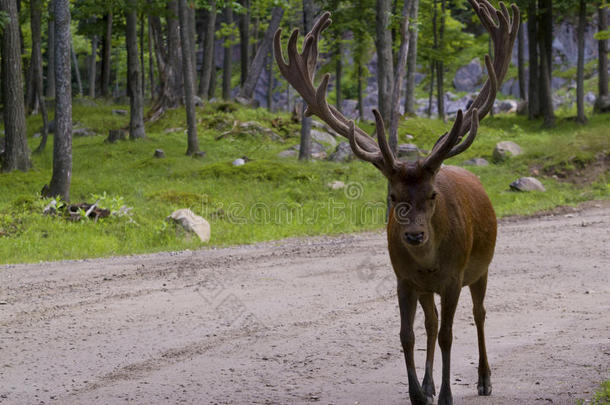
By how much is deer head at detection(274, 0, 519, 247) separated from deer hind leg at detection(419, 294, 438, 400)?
1001 millimetres

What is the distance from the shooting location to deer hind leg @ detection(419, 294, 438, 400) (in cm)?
614

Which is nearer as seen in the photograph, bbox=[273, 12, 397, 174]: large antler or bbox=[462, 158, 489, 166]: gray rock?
bbox=[273, 12, 397, 174]: large antler

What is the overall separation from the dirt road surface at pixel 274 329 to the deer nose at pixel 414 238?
1.52 metres

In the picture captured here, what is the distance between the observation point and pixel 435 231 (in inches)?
223

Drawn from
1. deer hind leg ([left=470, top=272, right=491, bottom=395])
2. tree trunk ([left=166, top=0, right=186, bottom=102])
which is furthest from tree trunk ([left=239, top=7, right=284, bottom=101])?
deer hind leg ([left=470, top=272, right=491, bottom=395])

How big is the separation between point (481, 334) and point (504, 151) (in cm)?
1862

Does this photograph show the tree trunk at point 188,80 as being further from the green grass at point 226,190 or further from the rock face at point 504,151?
the rock face at point 504,151

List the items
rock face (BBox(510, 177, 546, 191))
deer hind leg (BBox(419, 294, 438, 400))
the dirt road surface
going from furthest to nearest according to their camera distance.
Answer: rock face (BBox(510, 177, 546, 191))
the dirt road surface
deer hind leg (BBox(419, 294, 438, 400))

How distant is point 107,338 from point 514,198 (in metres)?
14.0

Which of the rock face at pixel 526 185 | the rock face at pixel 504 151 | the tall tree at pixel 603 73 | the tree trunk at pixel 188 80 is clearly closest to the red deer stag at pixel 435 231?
the rock face at pixel 526 185

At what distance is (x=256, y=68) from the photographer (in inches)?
1368

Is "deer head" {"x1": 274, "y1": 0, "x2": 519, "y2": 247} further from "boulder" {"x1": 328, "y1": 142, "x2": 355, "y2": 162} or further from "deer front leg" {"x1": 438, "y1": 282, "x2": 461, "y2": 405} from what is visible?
"boulder" {"x1": 328, "y1": 142, "x2": 355, "y2": 162}

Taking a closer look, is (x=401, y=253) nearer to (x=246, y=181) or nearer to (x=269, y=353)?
(x=269, y=353)

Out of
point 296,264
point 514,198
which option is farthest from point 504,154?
point 296,264
